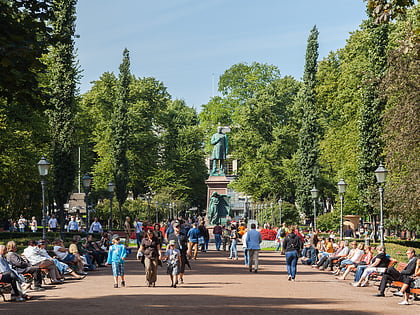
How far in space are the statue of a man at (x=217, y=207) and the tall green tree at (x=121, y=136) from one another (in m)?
14.0

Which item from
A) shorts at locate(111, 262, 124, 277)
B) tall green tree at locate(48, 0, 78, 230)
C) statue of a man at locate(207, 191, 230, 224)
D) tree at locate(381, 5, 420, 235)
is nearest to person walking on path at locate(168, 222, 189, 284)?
shorts at locate(111, 262, 124, 277)

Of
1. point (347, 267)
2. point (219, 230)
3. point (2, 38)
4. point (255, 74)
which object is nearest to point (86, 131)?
point (255, 74)

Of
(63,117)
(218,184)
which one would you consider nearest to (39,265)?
(63,117)

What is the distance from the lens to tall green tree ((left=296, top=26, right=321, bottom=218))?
188 feet

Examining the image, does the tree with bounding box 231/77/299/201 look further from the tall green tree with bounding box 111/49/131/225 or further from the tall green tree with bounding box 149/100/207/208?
the tall green tree with bounding box 111/49/131/225

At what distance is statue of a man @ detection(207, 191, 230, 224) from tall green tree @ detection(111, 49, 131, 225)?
13998mm

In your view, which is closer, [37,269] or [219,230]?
[37,269]

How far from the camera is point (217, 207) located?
147 feet

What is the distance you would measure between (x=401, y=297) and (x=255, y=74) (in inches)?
2094

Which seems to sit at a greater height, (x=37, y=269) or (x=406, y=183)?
(x=406, y=183)

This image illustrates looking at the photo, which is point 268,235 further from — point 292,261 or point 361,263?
point 292,261

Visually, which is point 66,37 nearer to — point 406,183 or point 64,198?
point 406,183

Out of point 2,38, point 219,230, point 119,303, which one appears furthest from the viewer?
point 219,230

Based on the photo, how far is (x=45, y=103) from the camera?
12320mm
